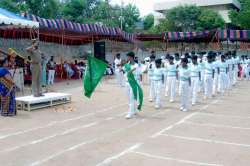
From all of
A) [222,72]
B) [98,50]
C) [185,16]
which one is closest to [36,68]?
[222,72]

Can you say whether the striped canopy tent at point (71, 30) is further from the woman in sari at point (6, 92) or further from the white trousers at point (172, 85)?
the white trousers at point (172, 85)

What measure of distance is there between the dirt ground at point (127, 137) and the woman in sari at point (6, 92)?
1.00 ft

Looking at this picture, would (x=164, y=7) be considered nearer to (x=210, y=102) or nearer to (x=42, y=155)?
(x=210, y=102)

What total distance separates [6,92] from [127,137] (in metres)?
3.95

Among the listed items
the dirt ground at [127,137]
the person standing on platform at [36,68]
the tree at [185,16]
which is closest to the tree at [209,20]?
the tree at [185,16]

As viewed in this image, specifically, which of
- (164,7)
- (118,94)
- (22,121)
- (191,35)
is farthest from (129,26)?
(22,121)

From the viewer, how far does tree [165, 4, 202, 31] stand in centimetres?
3356

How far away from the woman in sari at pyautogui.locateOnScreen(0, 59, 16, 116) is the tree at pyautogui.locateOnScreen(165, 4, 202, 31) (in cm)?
2936

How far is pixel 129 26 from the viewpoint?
44.4 meters

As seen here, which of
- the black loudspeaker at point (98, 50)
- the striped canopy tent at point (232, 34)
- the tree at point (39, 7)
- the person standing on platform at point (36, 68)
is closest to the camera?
the person standing on platform at point (36, 68)

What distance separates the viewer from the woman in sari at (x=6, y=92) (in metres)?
7.53

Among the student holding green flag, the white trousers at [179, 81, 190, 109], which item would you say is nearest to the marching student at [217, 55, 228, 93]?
the white trousers at [179, 81, 190, 109]

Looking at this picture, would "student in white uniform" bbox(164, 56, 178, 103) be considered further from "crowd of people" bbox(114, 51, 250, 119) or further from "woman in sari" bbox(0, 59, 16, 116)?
"woman in sari" bbox(0, 59, 16, 116)

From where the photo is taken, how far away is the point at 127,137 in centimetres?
588
